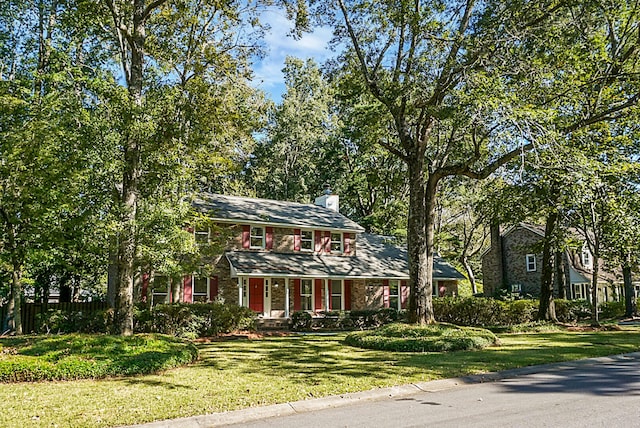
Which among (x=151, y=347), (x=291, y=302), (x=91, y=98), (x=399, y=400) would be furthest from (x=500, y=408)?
(x=291, y=302)

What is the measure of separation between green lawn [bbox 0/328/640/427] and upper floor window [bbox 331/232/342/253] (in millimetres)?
15383

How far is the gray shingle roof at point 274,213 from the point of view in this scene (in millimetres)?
25759

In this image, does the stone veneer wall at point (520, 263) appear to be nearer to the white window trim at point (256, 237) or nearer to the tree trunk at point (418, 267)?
the white window trim at point (256, 237)

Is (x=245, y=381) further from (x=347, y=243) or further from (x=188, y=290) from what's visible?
(x=347, y=243)

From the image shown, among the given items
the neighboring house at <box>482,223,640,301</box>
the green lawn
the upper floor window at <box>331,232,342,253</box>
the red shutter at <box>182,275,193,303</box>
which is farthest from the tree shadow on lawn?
the neighboring house at <box>482,223,640,301</box>

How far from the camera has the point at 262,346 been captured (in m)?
15.2

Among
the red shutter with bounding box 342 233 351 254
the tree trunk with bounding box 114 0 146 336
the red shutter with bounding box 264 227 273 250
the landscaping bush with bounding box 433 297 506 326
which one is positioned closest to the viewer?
the tree trunk with bounding box 114 0 146 336

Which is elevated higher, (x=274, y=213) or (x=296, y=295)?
(x=274, y=213)

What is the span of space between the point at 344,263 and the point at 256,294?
578 cm

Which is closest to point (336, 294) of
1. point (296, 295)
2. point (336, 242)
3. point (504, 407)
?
point (296, 295)

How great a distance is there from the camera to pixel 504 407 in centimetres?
693

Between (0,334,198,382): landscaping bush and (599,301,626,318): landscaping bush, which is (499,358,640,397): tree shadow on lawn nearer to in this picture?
(0,334,198,382): landscaping bush

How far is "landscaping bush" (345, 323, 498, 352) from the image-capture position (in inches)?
512

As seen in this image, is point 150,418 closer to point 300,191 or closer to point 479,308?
point 479,308
